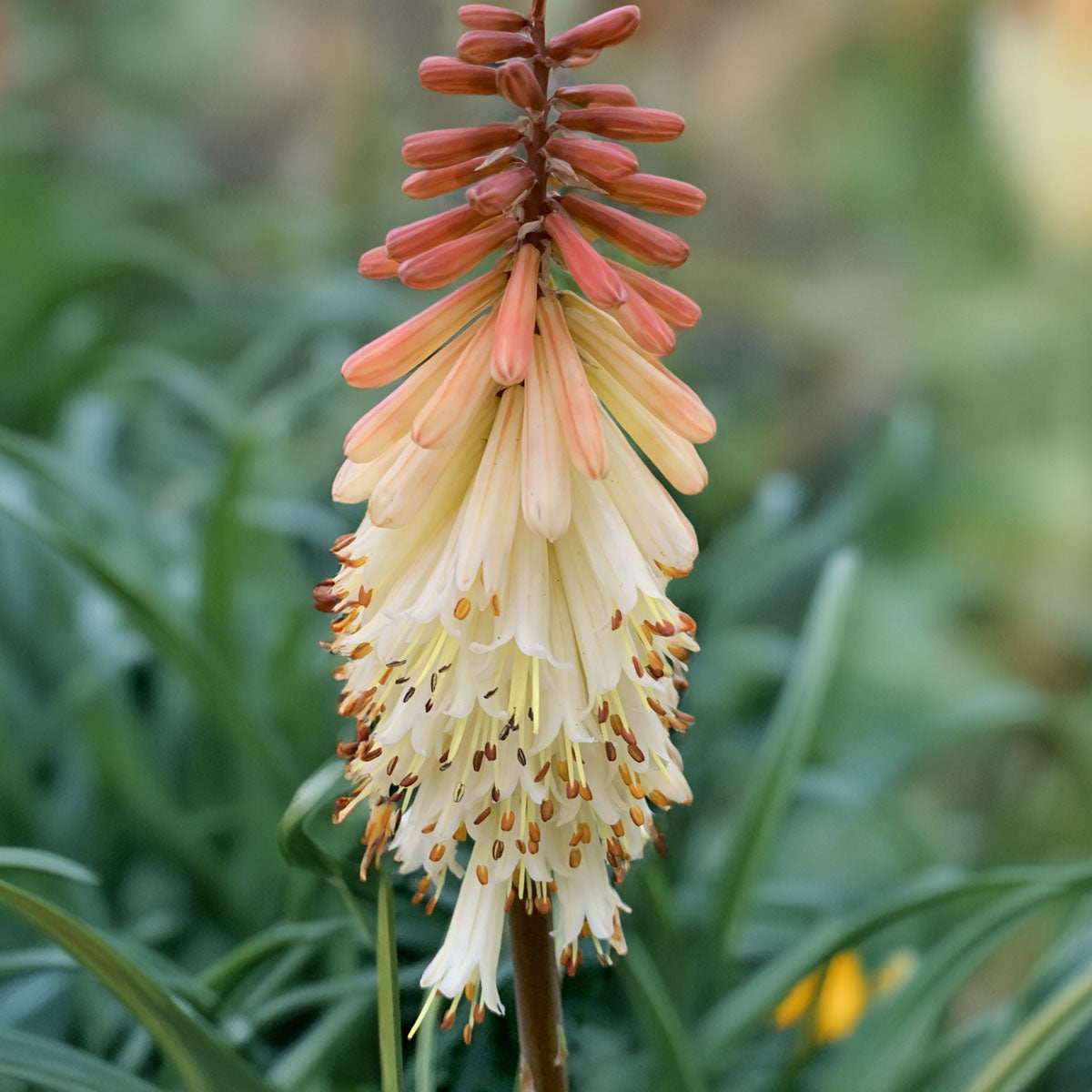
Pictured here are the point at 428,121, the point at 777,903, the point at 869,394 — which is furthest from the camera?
the point at 428,121

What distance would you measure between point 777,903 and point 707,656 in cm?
46

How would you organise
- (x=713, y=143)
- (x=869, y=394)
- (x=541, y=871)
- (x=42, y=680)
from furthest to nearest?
(x=713, y=143) < (x=869, y=394) < (x=42, y=680) < (x=541, y=871)

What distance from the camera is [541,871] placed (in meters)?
0.90

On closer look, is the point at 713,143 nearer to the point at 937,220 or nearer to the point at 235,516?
the point at 937,220

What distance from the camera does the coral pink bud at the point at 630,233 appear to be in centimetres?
90

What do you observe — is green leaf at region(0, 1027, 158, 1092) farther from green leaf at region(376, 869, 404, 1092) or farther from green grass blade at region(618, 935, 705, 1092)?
green grass blade at region(618, 935, 705, 1092)

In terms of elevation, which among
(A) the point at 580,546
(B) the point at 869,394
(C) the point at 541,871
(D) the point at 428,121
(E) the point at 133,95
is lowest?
(C) the point at 541,871

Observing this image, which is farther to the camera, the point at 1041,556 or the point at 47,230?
the point at 47,230

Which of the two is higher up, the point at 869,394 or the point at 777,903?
the point at 869,394

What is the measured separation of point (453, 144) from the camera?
89cm

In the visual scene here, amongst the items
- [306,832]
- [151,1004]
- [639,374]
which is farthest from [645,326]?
[151,1004]

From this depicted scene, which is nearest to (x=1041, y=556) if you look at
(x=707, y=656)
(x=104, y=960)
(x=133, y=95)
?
(x=707, y=656)

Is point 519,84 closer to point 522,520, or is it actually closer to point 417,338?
point 417,338

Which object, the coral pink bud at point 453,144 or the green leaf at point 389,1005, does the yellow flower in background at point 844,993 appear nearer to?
the green leaf at point 389,1005
